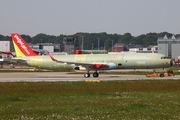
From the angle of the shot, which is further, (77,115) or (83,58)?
(83,58)

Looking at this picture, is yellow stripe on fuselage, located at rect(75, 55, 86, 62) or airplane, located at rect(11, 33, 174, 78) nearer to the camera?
airplane, located at rect(11, 33, 174, 78)

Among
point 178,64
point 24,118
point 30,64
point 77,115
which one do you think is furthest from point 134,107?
point 178,64

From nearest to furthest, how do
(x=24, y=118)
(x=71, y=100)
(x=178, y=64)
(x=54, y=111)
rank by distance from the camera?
(x=24, y=118)
(x=54, y=111)
(x=71, y=100)
(x=178, y=64)

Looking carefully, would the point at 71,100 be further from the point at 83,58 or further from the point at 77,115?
the point at 83,58

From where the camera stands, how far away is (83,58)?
65.4 m

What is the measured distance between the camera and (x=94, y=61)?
6444 centimetres

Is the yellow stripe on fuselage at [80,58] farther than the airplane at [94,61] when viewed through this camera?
Yes

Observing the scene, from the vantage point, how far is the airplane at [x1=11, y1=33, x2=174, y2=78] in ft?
204

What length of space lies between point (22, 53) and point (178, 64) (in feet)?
259

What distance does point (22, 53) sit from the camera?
68625 mm

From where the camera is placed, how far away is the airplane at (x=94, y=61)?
6222 centimetres

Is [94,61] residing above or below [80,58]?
below

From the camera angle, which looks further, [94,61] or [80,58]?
[80,58]

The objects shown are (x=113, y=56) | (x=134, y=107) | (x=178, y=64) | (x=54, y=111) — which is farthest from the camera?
(x=178, y=64)
